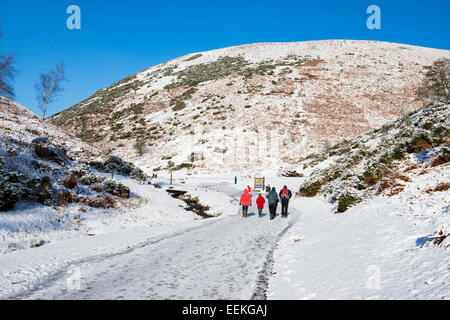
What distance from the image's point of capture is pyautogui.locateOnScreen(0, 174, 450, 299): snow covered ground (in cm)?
488

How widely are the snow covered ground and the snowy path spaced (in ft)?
0.07

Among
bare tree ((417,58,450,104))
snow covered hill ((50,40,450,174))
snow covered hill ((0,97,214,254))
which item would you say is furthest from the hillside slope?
snow covered hill ((50,40,450,174))

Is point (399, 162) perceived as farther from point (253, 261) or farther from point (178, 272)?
point (178, 272)

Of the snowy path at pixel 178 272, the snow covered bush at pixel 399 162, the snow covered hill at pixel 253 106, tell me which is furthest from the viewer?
the snow covered hill at pixel 253 106

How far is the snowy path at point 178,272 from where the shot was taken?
507 centimetres

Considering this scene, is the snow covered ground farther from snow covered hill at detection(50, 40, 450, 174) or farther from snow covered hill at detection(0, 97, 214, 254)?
snow covered hill at detection(50, 40, 450, 174)

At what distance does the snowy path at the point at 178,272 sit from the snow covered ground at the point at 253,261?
21mm

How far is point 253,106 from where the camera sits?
5422 centimetres

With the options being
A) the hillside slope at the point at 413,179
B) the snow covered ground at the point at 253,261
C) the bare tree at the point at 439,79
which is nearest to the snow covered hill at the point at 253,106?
the bare tree at the point at 439,79

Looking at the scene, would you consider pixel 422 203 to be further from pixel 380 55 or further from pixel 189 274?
pixel 380 55

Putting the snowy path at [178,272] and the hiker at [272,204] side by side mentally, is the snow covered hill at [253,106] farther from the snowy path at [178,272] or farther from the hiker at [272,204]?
the snowy path at [178,272]

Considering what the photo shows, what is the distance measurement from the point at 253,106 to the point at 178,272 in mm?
50306

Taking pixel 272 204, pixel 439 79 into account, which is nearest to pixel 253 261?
pixel 272 204

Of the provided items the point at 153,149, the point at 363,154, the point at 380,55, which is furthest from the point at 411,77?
the point at 153,149
